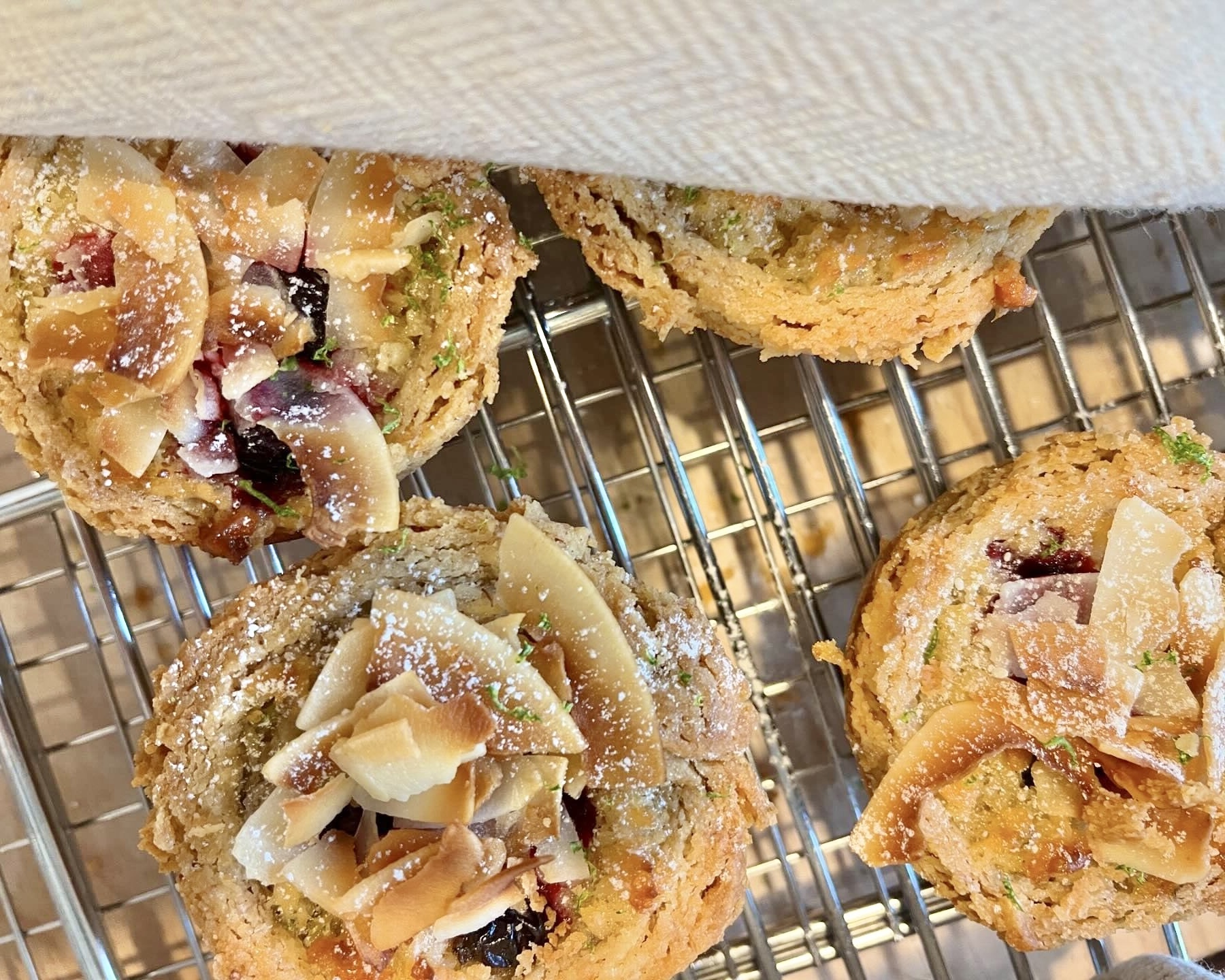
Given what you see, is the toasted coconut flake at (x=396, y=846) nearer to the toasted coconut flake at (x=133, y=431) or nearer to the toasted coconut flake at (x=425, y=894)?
the toasted coconut flake at (x=425, y=894)

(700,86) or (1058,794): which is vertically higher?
(700,86)

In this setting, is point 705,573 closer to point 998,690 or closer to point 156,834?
point 998,690

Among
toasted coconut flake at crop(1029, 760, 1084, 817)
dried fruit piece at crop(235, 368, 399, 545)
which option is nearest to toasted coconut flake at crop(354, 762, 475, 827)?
dried fruit piece at crop(235, 368, 399, 545)

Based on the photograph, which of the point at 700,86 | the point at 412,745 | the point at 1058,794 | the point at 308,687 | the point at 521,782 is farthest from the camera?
the point at 1058,794

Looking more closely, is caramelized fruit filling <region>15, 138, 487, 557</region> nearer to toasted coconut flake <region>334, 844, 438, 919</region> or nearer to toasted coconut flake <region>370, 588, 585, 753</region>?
toasted coconut flake <region>370, 588, 585, 753</region>

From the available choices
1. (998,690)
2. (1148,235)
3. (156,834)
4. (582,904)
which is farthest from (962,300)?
(156,834)

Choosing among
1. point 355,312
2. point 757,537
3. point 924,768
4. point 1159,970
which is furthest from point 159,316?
point 1159,970

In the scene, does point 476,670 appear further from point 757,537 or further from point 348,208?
point 757,537
